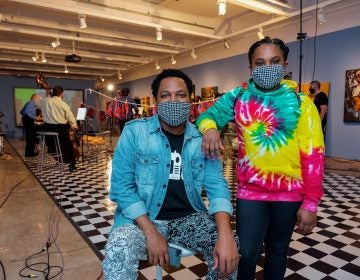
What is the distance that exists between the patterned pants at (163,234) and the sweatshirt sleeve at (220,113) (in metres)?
0.46

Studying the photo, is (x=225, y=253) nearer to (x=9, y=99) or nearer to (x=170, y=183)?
(x=170, y=183)

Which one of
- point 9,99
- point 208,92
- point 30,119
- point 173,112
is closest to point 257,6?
point 208,92

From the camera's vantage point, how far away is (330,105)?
654 centimetres

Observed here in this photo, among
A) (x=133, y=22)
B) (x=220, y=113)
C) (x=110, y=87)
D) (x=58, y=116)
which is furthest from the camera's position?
(x=110, y=87)

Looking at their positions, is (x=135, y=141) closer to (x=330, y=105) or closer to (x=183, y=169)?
(x=183, y=169)

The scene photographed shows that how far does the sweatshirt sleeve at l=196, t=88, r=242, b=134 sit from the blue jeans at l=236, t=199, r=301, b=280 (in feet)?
1.31

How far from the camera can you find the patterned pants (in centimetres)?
115


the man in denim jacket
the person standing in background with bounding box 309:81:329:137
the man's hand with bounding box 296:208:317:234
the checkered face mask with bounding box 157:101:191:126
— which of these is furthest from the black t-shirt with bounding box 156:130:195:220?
→ the person standing in background with bounding box 309:81:329:137

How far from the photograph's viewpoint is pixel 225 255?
1211mm

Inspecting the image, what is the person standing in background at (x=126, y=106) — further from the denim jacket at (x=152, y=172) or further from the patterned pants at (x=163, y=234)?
the patterned pants at (x=163, y=234)

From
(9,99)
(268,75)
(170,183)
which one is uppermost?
(9,99)

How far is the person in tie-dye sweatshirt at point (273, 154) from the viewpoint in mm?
1303

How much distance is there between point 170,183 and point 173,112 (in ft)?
1.18

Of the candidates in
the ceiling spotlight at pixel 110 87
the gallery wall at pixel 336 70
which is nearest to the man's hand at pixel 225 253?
the gallery wall at pixel 336 70
